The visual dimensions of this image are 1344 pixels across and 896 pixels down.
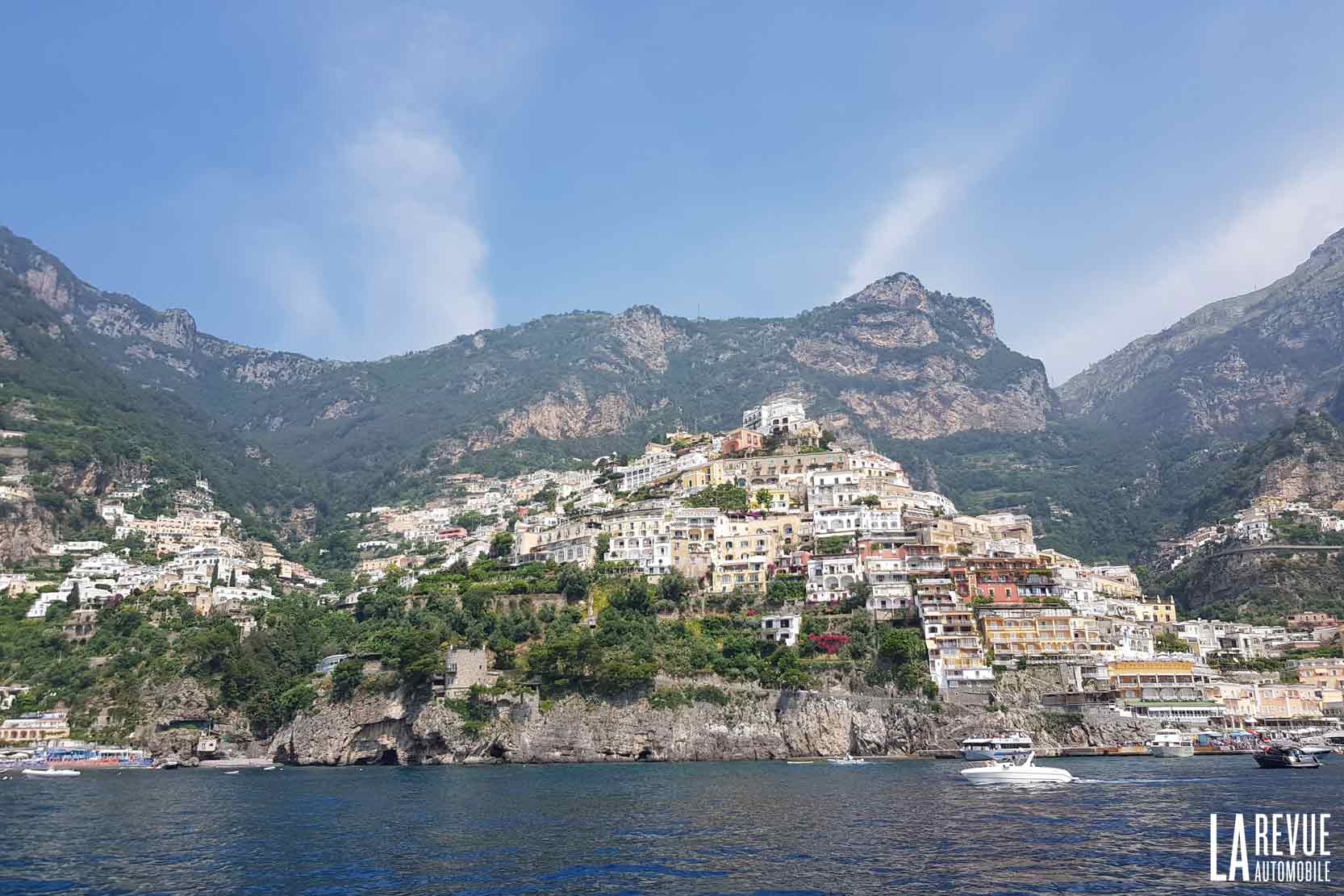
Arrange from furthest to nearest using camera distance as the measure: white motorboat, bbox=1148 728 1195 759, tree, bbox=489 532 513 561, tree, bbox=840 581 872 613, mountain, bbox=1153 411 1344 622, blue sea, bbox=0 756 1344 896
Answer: mountain, bbox=1153 411 1344 622 < tree, bbox=489 532 513 561 < tree, bbox=840 581 872 613 < white motorboat, bbox=1148 728 1195 759 < blue sea, bbox=0 756 1344 896

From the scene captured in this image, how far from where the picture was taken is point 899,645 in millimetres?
77625

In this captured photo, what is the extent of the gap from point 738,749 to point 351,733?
96.2 ft

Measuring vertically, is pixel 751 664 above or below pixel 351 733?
above

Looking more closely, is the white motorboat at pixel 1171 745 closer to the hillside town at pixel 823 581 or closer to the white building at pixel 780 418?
the hillside town at pixel 823 581

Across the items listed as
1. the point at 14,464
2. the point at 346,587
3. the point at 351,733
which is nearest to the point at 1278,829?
the point at 351,733

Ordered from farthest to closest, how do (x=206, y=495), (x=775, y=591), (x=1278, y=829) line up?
1. (x=206, y=495)
2. (x=775, y=591)
3. (x=1278, y=829)

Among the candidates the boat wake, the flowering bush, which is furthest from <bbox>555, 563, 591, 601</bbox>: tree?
the boat wake

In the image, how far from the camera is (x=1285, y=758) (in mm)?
65938

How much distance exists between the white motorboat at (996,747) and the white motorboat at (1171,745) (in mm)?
10564

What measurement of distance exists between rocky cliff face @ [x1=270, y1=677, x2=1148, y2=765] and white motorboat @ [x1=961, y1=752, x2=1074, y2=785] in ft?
60.8

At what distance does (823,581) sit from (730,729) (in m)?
17.9

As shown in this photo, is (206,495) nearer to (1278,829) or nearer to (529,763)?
(529,763)

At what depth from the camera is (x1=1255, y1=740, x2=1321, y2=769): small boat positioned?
2598 inches

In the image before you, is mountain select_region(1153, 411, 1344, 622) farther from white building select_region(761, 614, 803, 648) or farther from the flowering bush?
white building select_region(761, 614, 803, 648)
